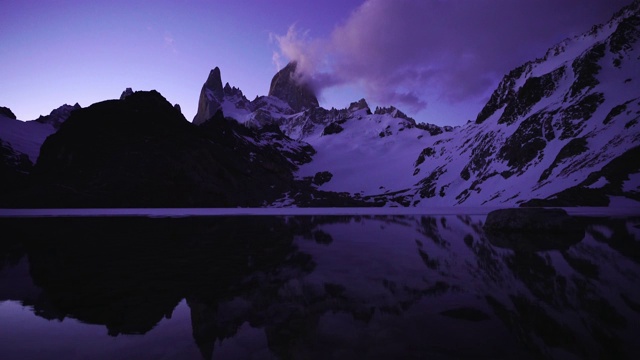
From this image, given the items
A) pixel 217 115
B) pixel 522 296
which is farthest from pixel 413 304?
pixel 217 115

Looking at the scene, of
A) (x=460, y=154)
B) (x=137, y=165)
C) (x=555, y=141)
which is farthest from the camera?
(x=460, y=154)

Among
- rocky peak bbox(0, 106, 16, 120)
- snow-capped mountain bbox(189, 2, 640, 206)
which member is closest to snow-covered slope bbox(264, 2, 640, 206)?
snow-capped mountain bbox(189, 2, 640, 206)

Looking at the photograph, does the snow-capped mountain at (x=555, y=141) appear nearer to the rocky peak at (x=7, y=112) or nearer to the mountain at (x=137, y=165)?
the mountain at (x=137, y=165)

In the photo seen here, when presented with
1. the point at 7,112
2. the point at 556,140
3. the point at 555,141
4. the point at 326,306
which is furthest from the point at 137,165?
the point at 7,112

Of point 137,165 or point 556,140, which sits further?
point 137,165

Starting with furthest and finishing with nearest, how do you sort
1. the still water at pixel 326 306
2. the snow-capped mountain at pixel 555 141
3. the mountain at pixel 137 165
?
1. the mountain at pixel 137 165
2. the snow-capped mountain at pixel 555 141
3. the still water at pixel 326 306

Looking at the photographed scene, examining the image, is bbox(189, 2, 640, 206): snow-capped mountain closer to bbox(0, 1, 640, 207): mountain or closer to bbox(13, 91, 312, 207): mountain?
bbox(0, 1, 640, 207): mountain

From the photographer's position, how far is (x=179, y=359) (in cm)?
562

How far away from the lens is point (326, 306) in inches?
337

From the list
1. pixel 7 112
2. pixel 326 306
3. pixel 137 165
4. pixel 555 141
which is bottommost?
pixel 326 306

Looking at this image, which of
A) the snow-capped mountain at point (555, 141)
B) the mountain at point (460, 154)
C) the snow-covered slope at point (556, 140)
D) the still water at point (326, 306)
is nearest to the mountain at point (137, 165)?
the mountain at point (460, 154)

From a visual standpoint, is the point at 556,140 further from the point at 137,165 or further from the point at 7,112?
the point at 7,112

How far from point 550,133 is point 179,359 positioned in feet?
426

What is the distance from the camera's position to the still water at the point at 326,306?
236 inches
